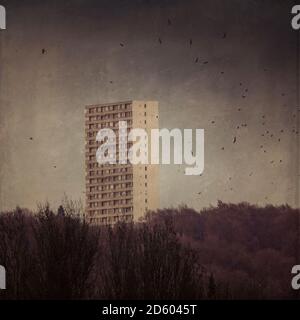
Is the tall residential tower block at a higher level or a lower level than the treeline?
higher

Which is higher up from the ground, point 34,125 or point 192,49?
point 192,49

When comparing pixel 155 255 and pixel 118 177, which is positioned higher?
pixel 118 177

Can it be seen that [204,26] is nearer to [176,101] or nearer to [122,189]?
[176,101]

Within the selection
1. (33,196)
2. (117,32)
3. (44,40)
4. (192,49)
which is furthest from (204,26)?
(33,196)

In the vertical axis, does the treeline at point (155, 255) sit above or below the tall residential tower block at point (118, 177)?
below
